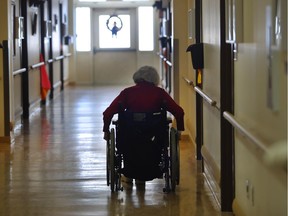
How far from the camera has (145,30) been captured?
1858 cm

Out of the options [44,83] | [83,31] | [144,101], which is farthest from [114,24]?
[144,101]

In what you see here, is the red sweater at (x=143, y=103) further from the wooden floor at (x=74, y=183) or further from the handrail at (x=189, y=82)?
the handrail at (x=189, y=82)

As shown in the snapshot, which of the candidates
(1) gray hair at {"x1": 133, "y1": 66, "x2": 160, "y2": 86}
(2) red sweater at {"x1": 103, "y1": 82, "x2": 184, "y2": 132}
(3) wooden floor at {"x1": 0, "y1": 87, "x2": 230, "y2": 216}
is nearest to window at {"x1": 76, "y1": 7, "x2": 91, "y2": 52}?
(3) wooden floor at {"x1": 0, "y1": 87, "x2": 230, "y2": 216}

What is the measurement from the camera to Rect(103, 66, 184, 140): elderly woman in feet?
17.6

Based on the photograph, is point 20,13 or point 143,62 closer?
point 20,13

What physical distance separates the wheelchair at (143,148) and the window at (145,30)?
1327cm

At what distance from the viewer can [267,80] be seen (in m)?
3.30

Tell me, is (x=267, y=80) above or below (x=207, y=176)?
above

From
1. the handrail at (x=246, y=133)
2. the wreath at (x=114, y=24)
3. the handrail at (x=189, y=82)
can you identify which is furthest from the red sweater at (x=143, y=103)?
the wreath at (x=114, y=24)

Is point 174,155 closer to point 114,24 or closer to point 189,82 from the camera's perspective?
point 189,82

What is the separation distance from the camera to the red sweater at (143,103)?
535cm

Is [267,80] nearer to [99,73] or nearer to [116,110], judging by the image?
[116,110]

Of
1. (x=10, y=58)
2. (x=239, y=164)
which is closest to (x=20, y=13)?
(x=10, y=58)

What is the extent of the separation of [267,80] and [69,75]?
15085 millimetres
